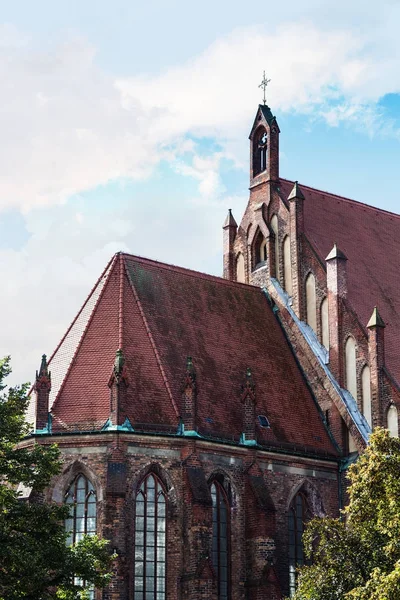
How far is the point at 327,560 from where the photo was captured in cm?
2838

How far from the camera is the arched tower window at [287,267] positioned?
149 feet

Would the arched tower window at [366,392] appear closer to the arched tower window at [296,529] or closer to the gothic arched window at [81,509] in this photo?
the arched tower window at [296,529]

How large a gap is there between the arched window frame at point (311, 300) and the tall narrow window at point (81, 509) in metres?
12.9

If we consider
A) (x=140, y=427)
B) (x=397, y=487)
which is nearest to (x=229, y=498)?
(x=140, y=427)

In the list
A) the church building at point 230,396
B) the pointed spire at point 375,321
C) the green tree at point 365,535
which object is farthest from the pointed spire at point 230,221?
the green tree at point 365,535

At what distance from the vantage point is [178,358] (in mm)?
39000

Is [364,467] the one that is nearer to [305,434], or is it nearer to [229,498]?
[229,498]

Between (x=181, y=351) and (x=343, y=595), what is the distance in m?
14.0

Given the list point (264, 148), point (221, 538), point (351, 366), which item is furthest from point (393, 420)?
point (264, 148)

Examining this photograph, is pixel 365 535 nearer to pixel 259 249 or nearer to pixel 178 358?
pixel 178 358

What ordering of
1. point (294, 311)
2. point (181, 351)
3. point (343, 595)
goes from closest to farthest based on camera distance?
1. point (343, 595)
2. point (181, 351)
3. point (294, 311)

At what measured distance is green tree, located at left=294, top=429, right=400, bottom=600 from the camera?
87.1 feet

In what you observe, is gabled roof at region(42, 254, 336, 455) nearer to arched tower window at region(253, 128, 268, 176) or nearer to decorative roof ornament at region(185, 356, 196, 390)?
decorative roof ornament at region(185, 356, 196, 390)

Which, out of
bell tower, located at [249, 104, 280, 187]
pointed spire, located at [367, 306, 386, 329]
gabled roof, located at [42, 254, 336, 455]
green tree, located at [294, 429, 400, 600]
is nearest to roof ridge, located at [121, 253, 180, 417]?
gabled roof, located at [42, 254, 336, 455]
